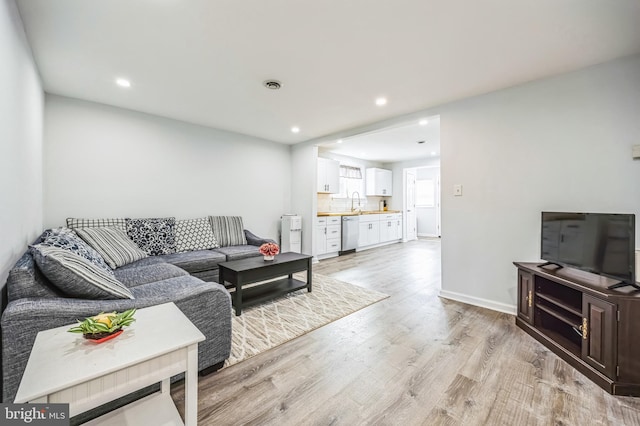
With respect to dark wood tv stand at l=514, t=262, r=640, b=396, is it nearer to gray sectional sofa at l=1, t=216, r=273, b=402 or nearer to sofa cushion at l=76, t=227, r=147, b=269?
gray sectional sofa at l=1, t=216, r=273, b=402

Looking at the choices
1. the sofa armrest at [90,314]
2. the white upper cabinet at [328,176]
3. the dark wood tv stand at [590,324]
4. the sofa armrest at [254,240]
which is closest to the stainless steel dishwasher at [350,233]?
the white upper cabinet at [328,176]

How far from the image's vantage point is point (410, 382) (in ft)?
5.70

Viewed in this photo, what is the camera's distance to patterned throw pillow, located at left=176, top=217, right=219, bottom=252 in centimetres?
379

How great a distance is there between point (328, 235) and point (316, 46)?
3.91 metres

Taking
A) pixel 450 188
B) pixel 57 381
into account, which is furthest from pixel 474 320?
pixel 57 381

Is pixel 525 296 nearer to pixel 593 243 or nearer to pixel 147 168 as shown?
pixel 593 243

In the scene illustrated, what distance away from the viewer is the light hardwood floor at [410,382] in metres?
1.46

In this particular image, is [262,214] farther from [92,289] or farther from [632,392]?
[632,392]

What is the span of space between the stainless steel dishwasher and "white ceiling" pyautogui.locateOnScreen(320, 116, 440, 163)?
1.60 m

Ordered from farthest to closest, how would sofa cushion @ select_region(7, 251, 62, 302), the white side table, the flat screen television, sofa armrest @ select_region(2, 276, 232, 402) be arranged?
1. the flat screen television
2. sofa cushion @ select_region(7, 251, 62, 302)
3. sofa armrest @ select_region(2, 276, 232, 402)
4. the white side table

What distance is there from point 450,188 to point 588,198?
1185 mm

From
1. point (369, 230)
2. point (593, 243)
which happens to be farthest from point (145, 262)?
point (369, 230)

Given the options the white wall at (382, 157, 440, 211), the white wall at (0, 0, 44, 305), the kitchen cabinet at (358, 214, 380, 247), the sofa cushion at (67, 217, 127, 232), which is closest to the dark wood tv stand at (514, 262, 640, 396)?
the white wall at (0, 0, 44, 305)

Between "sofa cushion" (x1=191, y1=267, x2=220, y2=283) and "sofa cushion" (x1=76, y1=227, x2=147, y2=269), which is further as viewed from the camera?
"sofa cushion" (x1=191, y1=267, x2=220, y2=283)
